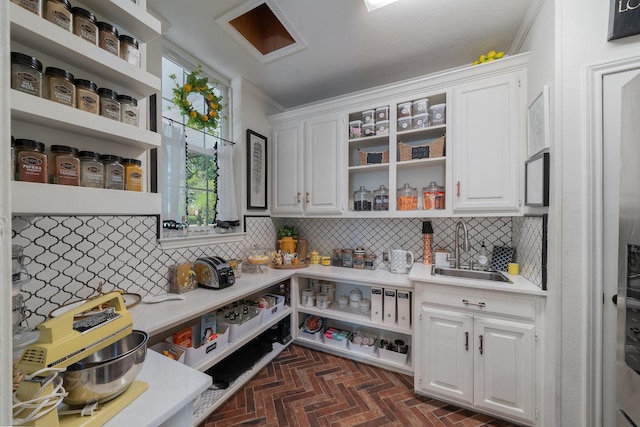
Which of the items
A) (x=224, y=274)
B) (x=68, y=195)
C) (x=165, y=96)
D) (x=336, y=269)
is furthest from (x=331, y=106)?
(x=68, y=195)

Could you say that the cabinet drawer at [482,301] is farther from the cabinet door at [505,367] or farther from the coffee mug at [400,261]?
the coffee mug at [400,261]

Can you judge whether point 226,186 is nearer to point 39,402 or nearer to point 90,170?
point 90,170

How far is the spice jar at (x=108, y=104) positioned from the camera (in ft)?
3.16

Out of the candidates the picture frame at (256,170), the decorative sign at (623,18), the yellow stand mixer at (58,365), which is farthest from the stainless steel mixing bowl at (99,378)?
the decorative sign at (623,18)

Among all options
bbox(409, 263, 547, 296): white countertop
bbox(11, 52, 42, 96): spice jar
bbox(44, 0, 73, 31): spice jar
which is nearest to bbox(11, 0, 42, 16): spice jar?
bbox(44, 0, 73, 31): spice jar

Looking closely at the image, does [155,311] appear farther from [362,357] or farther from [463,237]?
[463,237]

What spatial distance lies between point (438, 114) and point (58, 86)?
7.64 ft

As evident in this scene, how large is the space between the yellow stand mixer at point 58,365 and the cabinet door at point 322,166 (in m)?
1.92

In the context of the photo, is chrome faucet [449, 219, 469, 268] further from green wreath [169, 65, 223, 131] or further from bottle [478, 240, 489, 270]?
green wreath [169, 65, 223, 131]

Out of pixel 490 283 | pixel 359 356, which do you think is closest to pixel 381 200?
pixel 490 283

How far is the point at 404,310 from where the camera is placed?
82.1 inches

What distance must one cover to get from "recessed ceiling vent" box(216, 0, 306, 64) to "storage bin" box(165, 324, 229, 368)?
229 cm

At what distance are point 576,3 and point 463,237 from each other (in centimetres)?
166

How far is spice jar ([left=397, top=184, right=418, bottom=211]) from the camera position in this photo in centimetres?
223
